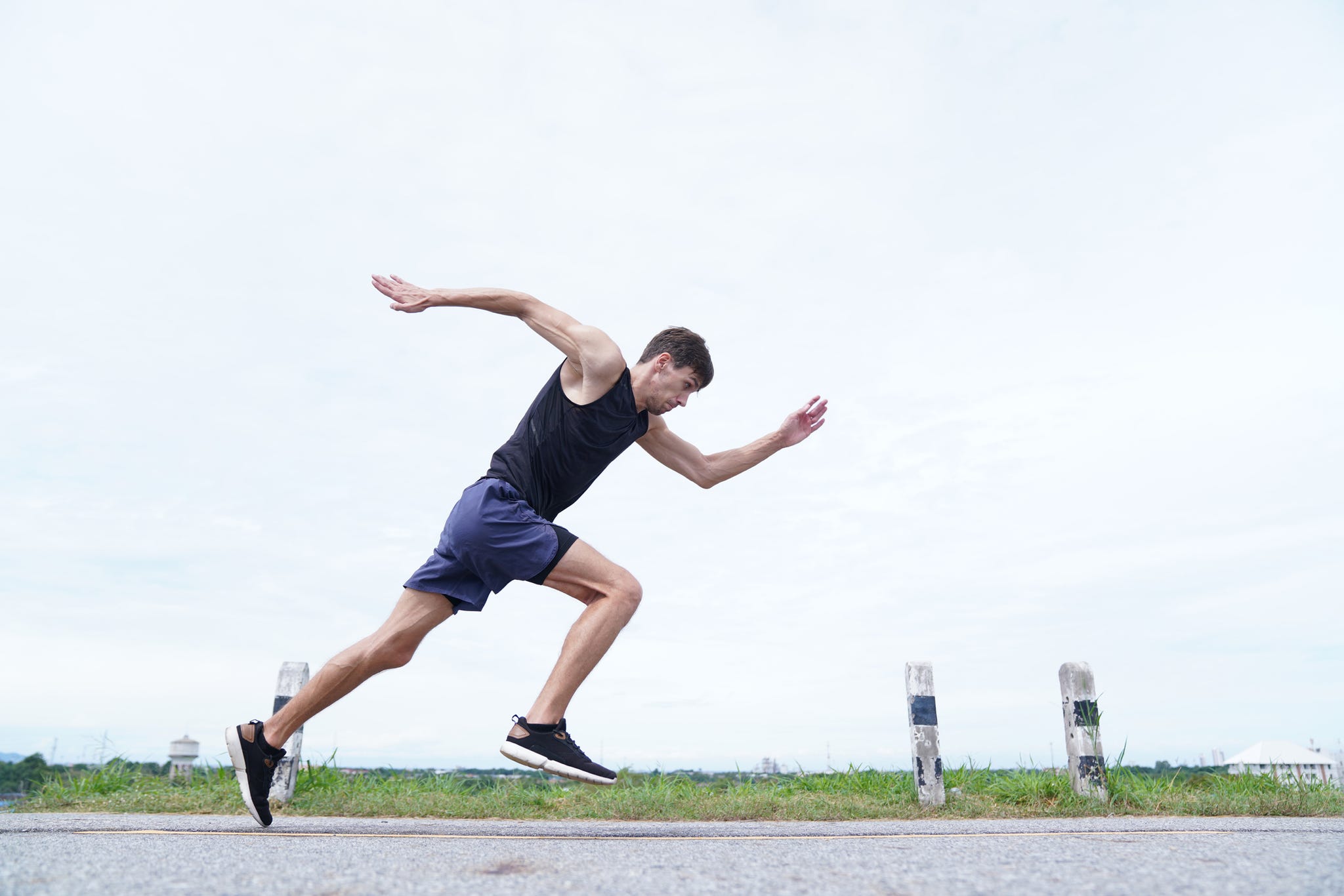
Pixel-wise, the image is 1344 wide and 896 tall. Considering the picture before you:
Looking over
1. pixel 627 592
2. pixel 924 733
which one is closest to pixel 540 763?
pixel 627 592

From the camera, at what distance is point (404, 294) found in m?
4.32

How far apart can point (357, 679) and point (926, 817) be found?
145 inches

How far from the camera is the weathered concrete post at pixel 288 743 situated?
6391 mm

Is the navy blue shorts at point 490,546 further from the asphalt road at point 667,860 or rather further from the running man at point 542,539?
the asphalt road at point 667,860

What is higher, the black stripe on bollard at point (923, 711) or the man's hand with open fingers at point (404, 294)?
the man's hand with open fingers at point (404, 294)

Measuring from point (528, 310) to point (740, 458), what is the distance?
160 cm

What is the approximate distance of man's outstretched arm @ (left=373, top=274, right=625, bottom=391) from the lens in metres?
4.16

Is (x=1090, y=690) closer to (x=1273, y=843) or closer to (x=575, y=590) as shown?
(x=1273, y=843)

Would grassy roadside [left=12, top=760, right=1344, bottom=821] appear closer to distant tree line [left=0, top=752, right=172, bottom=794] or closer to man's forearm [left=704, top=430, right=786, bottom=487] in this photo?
distant tree line [left=0, top=752, right=172, bottom=794]

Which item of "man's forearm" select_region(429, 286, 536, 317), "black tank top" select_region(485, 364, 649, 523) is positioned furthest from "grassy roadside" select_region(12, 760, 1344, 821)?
"man's forearm" select_region(429, 286, 536, 317)

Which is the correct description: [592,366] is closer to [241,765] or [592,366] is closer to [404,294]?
[404,294]

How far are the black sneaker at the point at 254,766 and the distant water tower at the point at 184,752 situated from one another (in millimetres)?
4658

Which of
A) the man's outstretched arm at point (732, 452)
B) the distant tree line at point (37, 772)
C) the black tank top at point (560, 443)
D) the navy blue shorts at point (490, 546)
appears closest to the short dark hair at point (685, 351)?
the black tank top at point (560, 443)

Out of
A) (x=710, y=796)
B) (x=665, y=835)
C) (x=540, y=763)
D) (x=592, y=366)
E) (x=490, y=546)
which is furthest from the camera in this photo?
(x=710, y=796)
